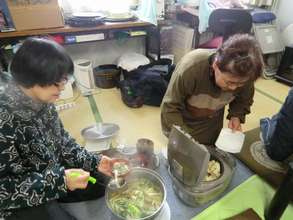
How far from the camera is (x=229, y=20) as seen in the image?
2.20 meters

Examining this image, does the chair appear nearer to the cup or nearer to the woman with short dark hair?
the cup

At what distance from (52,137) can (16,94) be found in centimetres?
26

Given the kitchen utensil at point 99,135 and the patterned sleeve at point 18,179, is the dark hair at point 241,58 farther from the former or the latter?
the kitchen utensil at point 99,135

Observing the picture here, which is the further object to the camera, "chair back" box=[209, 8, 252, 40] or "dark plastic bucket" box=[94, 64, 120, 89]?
"dark plastic bucket" box=[94, 64, 120, 89]

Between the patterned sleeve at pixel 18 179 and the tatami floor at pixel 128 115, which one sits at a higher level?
the patterned sleeve at pixel 18 179

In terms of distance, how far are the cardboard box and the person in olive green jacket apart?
1349mm

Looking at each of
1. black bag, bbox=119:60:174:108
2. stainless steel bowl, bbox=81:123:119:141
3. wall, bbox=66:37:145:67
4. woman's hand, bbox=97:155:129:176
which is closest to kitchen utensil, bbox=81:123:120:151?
stainless steel bowl, bbox=81:123:119:141

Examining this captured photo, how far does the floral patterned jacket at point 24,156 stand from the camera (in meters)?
0.71

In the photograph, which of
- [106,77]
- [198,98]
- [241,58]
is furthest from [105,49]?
[241,58]

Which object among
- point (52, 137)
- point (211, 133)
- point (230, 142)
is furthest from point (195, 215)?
point (52, 137)

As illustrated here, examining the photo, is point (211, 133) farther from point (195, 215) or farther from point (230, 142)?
point (195, 215)

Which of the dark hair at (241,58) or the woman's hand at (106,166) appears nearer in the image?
the dark hair at (241,58)

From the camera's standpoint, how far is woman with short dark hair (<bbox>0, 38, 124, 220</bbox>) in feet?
2.28

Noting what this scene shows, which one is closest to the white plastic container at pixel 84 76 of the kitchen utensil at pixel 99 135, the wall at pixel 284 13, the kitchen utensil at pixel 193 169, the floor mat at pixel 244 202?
the kitchen utensil at pixel 99 135
